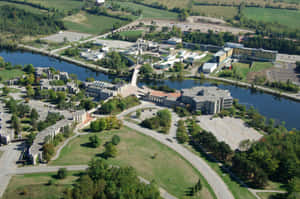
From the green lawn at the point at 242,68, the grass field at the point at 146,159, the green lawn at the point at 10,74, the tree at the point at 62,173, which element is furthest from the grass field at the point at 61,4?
the tree at the point at 62,173

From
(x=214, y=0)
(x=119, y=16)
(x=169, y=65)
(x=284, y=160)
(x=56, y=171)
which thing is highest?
(x=214, y=0)

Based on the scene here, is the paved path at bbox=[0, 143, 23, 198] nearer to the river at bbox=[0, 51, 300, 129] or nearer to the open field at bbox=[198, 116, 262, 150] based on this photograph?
the open field at bbox=[198, 116, 262, 150]

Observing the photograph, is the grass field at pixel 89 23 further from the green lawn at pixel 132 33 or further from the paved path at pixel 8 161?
the paved path at pixel 8 161

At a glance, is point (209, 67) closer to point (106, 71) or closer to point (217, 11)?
point (106, 71)

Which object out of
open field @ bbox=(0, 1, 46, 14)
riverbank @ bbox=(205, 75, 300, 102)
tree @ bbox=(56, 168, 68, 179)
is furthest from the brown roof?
open field @ bbox=(0, 1, 46, 14)

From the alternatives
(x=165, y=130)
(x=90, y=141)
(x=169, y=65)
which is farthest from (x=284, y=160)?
(x=169, y=65)

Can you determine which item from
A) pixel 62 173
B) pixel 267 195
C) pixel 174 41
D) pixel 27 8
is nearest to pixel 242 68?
pixel 174 41

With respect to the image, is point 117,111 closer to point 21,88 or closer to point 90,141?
point 90,141
